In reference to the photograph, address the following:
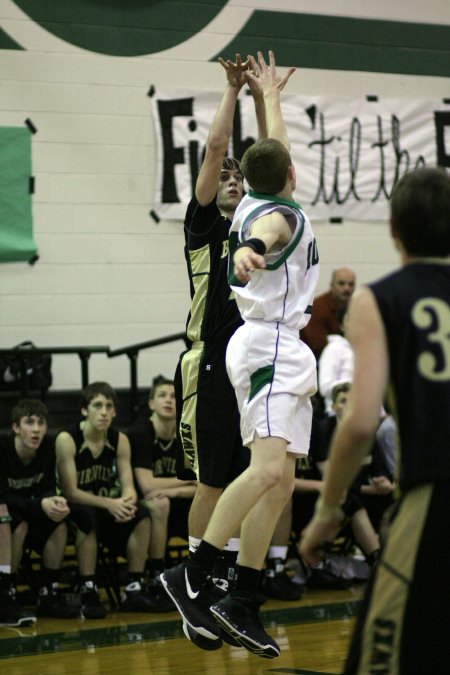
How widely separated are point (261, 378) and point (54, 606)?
9.72 feet

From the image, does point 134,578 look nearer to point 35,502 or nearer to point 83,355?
point 35,502

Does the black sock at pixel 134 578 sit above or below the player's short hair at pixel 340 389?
below

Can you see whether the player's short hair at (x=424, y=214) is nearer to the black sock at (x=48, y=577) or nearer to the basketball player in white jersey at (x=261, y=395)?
the basketball player in white jersey at (x=261, y=395)

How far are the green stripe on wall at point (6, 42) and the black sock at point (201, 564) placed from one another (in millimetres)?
6223

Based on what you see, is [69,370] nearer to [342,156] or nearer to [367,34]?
[342,156]

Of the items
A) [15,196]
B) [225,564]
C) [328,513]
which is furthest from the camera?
[15,196]

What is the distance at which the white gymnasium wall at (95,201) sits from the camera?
9266mm

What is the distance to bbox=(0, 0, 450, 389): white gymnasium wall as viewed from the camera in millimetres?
9266

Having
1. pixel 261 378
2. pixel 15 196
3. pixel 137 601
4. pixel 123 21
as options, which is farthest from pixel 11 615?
pixel 123 21

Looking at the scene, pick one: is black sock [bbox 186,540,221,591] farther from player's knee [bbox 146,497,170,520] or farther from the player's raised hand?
player's knee [bbox 146,497,170,520]

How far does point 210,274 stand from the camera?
5.02 meters

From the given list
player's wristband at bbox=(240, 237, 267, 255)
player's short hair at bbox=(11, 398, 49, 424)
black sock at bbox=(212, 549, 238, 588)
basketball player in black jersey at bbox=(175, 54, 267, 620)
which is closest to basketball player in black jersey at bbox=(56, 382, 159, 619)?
player's short hair at bbox=(11, 398, 49, 424)

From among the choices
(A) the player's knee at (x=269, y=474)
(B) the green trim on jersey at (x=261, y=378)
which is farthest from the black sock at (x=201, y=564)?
(B) the green trim on jersey at (x=261, y=378)

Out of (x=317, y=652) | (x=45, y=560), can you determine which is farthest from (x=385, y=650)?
(x=45, y=560)
